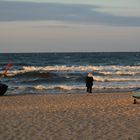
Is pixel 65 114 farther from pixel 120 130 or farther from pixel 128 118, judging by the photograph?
pixel 120 130

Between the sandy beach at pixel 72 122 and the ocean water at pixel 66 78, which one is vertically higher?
the sandy beach at pixel 72 122

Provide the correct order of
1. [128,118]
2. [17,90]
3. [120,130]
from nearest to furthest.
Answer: [120,130] < [128,118] < [17,90]

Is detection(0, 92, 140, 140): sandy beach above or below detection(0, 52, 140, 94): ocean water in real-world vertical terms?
above

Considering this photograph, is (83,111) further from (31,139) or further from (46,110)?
(31,139)

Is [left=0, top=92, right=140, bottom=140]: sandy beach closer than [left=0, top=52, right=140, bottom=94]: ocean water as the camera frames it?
Yes

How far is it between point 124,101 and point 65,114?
506cm

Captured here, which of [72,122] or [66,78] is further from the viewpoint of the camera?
[66,78]

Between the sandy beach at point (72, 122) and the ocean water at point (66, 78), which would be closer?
the sandy beach at point (72, 122)

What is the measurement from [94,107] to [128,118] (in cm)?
320

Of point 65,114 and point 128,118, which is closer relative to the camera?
point 128,118

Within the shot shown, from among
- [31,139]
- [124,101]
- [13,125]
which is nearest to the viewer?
[31,139]

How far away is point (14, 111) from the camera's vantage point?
16203 mm

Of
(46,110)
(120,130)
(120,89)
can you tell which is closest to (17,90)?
(120,89)

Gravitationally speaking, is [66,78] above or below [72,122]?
below
